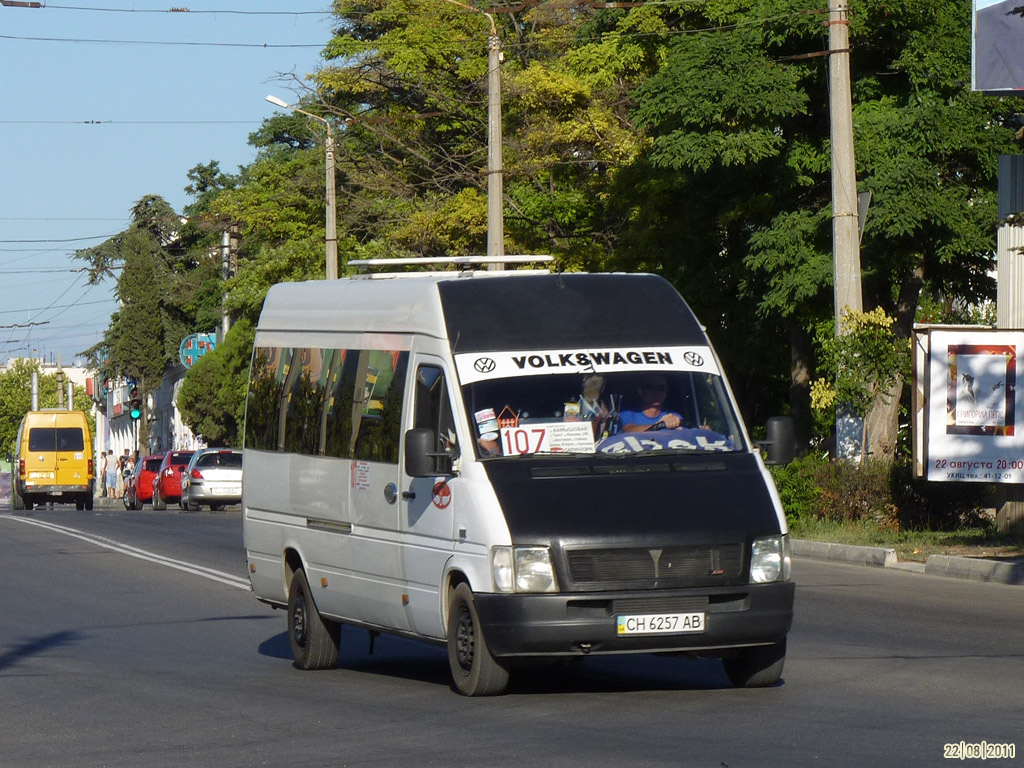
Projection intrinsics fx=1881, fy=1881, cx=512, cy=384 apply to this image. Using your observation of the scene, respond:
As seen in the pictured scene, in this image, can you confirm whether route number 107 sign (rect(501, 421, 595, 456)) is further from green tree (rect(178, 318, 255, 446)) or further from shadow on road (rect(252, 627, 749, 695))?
green tree (rect(178, 318, 255, 446))

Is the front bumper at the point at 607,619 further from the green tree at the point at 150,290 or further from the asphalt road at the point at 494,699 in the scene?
the green tree at the point at 150,290

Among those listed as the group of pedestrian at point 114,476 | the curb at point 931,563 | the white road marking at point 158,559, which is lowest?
the group of pedestrian at point 114,476

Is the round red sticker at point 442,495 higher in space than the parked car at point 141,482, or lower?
higher

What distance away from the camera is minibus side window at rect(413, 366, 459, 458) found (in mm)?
10711

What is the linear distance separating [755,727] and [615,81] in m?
35.9

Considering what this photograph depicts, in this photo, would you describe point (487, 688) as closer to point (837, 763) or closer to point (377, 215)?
point (837, 763)

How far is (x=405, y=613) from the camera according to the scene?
1110 cm

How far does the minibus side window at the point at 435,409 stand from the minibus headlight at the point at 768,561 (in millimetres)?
1772

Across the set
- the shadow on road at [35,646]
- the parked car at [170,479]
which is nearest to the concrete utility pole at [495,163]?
the shadow on road at [35,646]

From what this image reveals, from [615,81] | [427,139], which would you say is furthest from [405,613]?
[427,139]

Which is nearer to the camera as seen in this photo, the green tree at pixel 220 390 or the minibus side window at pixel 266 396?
the minibus side window at pixel 266 396

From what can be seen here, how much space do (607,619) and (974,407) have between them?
47.2 feet

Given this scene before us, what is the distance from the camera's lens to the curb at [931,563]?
1912 cm
